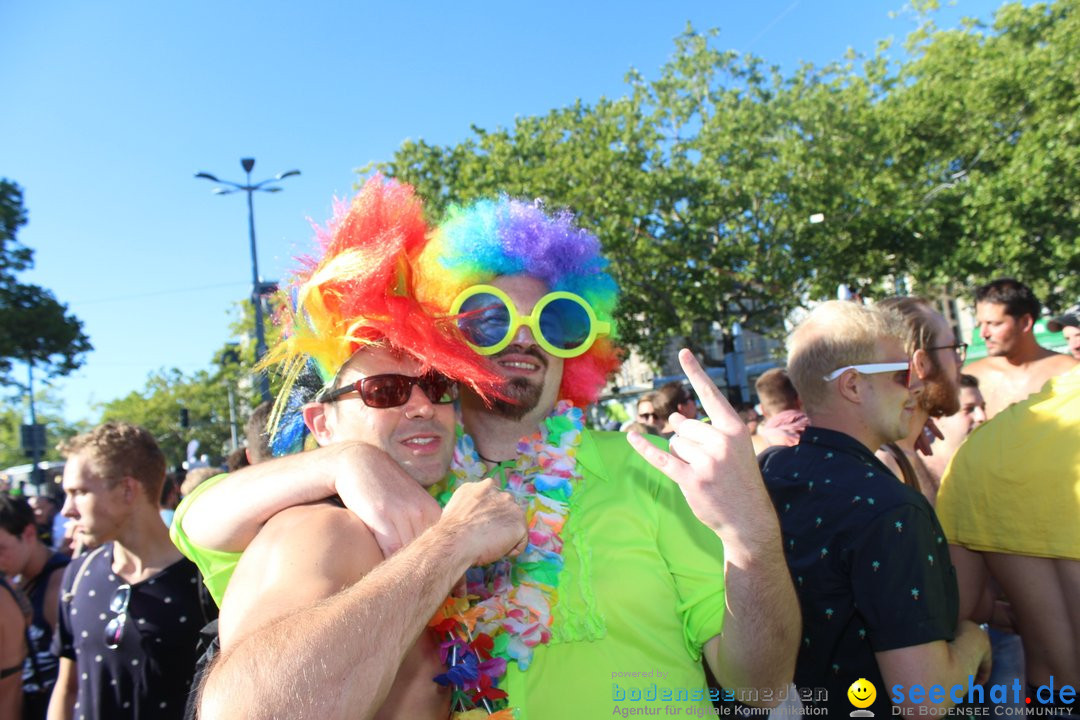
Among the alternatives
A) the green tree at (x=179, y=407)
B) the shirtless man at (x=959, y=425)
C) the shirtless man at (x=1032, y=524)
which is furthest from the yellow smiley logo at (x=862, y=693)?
the green tree at (x=179, y=407)

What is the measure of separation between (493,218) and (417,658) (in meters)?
1.34

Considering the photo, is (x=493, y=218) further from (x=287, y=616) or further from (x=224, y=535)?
(x=287, y=616)

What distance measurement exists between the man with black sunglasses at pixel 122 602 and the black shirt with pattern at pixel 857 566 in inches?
87.9

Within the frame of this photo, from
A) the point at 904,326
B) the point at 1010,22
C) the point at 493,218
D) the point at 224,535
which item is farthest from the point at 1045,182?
the point at 224,535

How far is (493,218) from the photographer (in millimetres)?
2396

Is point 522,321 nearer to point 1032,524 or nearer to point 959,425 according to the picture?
point 1032,524

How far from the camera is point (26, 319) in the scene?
69.7ft

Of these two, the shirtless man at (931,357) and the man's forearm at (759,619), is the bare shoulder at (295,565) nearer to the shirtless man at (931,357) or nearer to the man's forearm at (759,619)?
the man's forearm at (759,619)

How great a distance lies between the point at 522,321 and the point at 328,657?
1.24m

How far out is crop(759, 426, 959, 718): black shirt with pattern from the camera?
207 cm

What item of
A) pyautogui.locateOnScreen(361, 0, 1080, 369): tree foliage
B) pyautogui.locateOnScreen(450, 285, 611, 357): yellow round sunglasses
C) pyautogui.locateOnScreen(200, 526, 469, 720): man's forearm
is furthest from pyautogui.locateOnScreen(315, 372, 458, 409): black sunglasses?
pyautogui.locateOnScreen(361, 0, 1080, 369): tree foliage

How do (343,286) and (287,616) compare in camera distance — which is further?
(343,286)

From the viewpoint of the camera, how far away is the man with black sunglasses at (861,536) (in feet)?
6.79

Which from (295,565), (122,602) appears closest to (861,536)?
(295,565)
